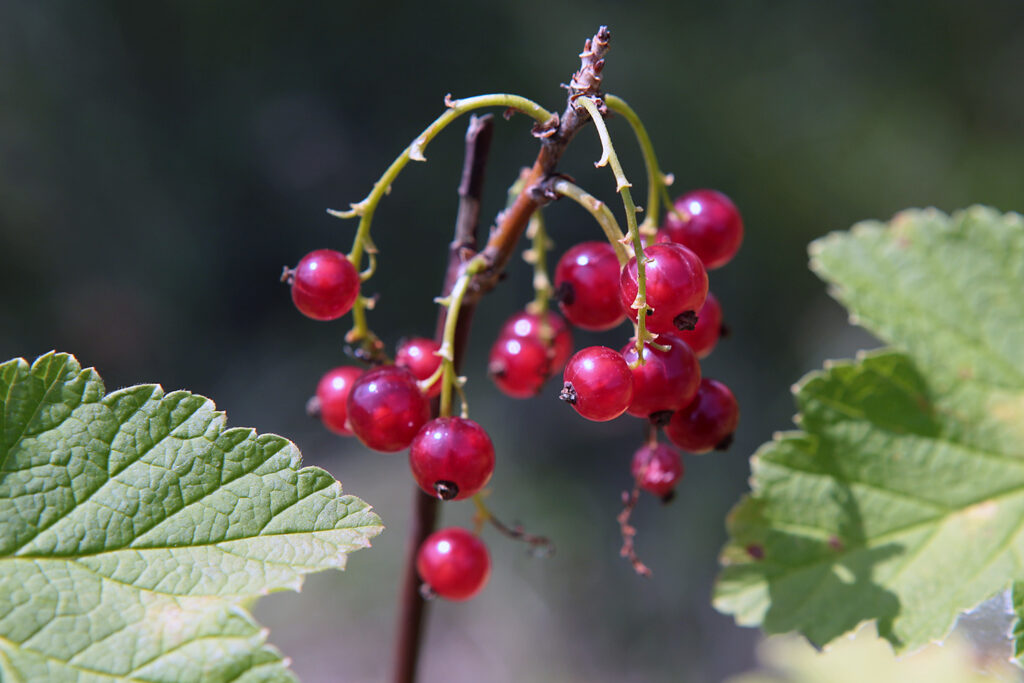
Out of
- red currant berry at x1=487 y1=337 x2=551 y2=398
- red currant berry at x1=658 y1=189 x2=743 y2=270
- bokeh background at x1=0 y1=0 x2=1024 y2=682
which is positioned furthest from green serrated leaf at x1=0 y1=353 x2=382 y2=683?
bokeh background at x1=0 y1=0 x2=1024 y2=682

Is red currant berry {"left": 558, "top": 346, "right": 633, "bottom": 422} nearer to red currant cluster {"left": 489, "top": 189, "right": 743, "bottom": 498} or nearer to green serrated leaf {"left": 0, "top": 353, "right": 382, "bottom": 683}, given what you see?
red currant cluster {"left": 489, "top": 189, "right": 743, "bottom": 498}

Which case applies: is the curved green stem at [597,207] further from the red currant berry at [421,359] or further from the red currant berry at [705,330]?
the red currant berry at [421,359]

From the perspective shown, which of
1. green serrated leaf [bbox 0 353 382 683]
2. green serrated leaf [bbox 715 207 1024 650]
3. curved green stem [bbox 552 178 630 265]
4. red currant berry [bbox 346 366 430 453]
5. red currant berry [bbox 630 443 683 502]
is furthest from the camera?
green serrated leaf [bbox 715 207 1024 650]

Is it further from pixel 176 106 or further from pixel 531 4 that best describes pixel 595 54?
pixel 176 106

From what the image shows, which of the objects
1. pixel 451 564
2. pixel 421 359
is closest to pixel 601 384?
pixel 421 359

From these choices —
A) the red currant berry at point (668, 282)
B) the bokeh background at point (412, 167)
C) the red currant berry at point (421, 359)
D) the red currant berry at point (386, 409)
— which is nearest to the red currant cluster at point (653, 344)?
the red currant berry at point (668, 282)

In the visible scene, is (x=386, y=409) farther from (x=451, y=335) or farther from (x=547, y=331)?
(x=547, y=331)

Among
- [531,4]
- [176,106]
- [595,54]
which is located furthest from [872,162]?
[595,54]
